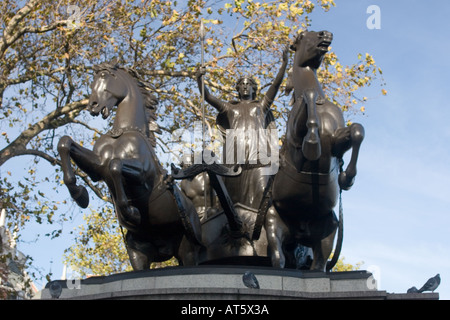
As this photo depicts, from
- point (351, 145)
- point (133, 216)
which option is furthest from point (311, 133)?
point (133, 216)

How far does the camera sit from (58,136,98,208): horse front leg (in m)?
9.17

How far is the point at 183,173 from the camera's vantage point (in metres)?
9.34

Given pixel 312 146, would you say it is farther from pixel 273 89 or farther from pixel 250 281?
pixel 273 89

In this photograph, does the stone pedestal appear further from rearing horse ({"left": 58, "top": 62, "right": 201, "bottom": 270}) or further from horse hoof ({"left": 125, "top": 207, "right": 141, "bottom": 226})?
rearing horse ({"left": 58, "top": 62, "right": 201, "bottom": 270})

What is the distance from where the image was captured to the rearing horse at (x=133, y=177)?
30.6ft

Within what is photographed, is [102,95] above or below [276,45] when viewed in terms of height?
below

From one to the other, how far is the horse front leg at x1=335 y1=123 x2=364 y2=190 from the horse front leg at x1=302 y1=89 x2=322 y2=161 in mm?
339

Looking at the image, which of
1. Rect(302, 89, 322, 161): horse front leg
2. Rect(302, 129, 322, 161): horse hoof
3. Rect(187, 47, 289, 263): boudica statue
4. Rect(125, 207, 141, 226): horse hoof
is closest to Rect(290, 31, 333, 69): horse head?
Rect(187, 47, 289, 263): boudica statue

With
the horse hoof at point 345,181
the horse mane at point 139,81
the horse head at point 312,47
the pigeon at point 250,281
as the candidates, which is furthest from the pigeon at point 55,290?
the horse head at point 312,47

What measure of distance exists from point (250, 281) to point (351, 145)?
225 centimetres

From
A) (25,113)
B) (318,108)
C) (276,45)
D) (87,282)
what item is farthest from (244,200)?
(25,113)

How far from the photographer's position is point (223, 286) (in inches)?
309

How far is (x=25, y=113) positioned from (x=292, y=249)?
10.9m
